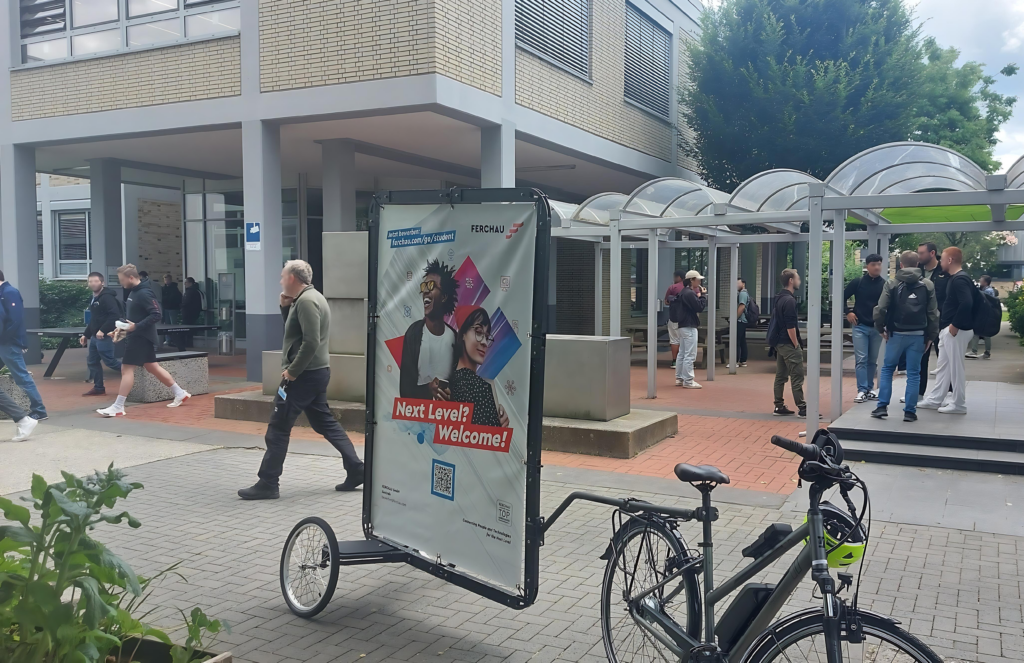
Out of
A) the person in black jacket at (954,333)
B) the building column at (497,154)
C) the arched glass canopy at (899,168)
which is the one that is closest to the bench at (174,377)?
the building column at (497,154)

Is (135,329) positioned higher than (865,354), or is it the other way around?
(135,329)

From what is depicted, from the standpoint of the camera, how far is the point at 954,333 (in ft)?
30.3

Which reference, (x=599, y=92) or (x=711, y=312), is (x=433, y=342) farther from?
(x=599, y=92)

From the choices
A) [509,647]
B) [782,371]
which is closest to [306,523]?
[509,647]

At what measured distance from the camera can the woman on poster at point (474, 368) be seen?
4.09 m

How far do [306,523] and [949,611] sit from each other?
3.46 meters

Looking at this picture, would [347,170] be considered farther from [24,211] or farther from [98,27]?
[24,211]

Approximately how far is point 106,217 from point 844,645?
19.3 metres

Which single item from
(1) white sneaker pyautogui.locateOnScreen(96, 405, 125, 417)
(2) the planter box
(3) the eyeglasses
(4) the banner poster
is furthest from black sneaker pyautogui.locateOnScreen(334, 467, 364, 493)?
(2) the planter box

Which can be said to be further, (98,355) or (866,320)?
(98,355)

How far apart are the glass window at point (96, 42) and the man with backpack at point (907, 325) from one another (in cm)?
1387

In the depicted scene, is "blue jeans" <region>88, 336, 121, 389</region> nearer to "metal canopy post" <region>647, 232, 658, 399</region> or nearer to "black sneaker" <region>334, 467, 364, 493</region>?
"black sneaker" <region>334, 467, 364, 493</region>

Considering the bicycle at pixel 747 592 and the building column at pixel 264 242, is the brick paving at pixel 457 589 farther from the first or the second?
the building column at pixel 264 242

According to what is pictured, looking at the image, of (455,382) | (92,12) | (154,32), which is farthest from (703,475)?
(92,12)
